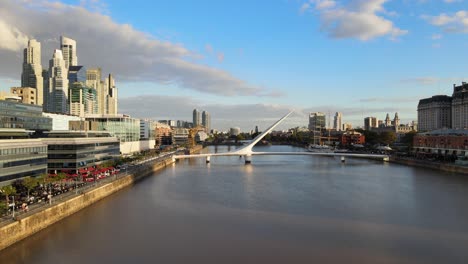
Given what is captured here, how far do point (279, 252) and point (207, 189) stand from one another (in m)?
8.92

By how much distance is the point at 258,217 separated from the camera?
459 inches

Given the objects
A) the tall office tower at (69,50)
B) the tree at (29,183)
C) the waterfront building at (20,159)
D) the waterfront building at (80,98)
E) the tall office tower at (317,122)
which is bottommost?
the tree at (29,183)

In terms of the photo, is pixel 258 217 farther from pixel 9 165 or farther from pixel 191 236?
pixel 9 165

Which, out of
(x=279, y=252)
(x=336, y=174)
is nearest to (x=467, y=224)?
(x=279, y=252)

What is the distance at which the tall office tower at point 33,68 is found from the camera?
69.9 m

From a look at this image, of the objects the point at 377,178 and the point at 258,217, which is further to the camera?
the point at 377,178

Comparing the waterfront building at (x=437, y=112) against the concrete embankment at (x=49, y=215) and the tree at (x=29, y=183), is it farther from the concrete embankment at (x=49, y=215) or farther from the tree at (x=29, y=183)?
the tree at (x=29, y=183)

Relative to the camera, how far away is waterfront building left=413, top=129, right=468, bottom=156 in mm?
28225

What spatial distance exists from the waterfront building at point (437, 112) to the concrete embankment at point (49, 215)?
58625 mm

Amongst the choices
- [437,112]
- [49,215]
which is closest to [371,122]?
[437,112]

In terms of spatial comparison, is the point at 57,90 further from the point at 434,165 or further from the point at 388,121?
the point at 388,121

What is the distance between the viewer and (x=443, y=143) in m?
31.1

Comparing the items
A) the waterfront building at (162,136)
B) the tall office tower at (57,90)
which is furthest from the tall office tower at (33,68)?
the waterfront building at (162,136)

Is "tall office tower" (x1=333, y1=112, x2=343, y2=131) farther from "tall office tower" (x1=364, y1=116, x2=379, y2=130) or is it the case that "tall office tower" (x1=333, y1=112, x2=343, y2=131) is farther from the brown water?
the brown water
